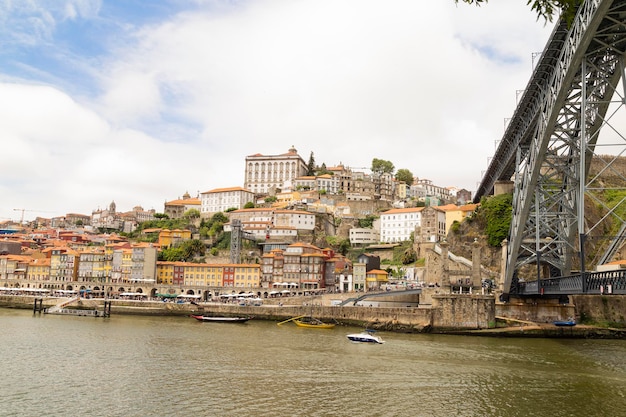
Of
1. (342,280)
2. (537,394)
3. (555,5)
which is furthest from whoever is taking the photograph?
(342,280)

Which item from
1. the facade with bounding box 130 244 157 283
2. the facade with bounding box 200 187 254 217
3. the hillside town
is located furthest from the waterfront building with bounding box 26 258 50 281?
the facade with bounding box 200 187 254 217

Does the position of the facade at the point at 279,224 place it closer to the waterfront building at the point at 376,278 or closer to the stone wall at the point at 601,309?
the waterfront building at the point at 376,278

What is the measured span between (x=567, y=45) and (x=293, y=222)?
2230 inches

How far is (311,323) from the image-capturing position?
41.9m

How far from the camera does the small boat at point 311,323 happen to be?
133 ft

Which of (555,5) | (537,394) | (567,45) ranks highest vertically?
(567,45)

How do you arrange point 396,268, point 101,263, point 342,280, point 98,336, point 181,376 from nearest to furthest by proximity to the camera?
point 181,376
point 98,336
point 342,280
point 396,268
point 101,263

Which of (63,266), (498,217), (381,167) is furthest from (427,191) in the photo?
(63,266)

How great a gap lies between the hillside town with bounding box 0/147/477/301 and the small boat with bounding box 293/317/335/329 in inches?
357

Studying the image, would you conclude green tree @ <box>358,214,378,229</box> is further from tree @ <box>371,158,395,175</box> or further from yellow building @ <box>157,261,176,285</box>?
yellow building @ <box>157,261,176,285</box>

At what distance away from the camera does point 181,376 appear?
21219mm

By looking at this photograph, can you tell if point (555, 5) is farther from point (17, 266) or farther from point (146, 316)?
point (17, 266)

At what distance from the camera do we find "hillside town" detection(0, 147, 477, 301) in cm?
5991

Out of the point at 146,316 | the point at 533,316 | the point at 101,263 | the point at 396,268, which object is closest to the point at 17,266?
the point at 101,263
